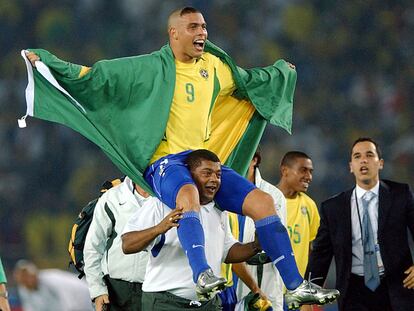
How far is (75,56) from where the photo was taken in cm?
1302

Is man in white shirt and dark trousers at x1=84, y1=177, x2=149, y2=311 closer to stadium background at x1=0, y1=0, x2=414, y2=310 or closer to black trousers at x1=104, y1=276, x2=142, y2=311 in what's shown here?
black trousers at x1=104, y1=276, x2=142, y2=311

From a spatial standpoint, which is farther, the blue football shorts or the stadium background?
the stadium background

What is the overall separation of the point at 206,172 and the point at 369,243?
1.75 metres

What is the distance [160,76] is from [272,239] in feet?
4.01

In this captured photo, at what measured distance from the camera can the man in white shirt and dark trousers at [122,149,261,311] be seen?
532 centimetres

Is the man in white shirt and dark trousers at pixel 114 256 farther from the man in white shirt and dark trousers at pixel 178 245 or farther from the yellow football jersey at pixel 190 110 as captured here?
the man in white shirt and dark trousers at pixel 178 245

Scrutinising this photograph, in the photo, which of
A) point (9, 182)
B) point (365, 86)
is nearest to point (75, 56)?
point (9, 182)

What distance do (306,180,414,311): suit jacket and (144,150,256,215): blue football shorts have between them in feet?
4.77

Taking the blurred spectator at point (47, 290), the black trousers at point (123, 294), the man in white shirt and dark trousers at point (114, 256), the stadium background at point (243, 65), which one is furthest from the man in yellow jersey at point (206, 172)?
the stadium background at point (243, 65)

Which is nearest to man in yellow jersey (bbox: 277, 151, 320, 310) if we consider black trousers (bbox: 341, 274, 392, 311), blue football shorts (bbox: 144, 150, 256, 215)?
black trousers (bbox: 341, 274, 392, 311)

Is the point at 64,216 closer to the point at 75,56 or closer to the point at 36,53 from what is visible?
the point at 75,56

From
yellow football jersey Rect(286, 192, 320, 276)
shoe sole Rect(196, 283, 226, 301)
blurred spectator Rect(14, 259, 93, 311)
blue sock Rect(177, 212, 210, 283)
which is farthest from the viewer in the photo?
yellow football jersey Rect(286, 192, 320, 276)

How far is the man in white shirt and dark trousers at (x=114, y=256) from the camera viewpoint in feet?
21.6

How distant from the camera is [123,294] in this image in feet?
22.0
